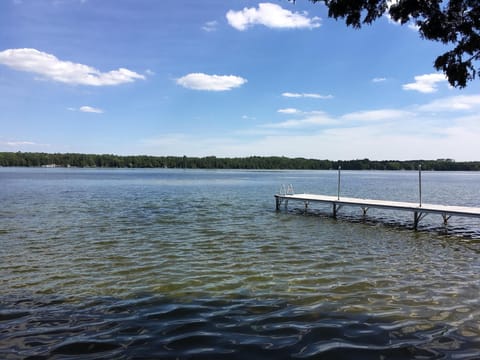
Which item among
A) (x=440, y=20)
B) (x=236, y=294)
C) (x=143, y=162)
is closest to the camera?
(x=440, y=20)

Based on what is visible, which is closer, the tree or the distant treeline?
the tree

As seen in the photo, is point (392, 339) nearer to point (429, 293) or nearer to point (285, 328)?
point (285, 328)

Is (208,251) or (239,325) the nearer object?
(239,325)

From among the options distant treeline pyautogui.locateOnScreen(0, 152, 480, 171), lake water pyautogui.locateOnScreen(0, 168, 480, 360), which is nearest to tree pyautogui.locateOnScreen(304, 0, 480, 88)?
lake water pyautogui.locateOnScreen(0, 168, 480, 360)

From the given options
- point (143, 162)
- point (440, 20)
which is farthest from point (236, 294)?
point (143, 162)

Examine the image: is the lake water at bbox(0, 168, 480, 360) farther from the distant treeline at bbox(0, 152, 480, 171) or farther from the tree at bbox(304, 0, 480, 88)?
the distant treeline at bbox(0, 152, 480, 171)

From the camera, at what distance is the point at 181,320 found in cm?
656

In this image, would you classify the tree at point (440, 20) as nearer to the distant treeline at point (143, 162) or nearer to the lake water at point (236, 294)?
the lake water at point (236, 294)

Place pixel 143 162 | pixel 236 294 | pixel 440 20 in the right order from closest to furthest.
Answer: pixel 440 20 < pixel 236 294 < pixel 143 162

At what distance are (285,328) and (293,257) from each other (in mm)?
5468

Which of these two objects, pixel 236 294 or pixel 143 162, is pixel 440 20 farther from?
pixel 143 162

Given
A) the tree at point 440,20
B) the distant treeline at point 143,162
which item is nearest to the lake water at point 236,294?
the tree at point 440,20

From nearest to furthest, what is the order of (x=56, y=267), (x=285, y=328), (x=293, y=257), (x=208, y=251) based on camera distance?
(x=285, y=328) → (x=56, y=267) → (x=293, y=257) → (x=208, y=251)

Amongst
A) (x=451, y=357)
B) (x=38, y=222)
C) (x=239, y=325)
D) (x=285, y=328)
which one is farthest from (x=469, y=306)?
(x=38, y=222)
